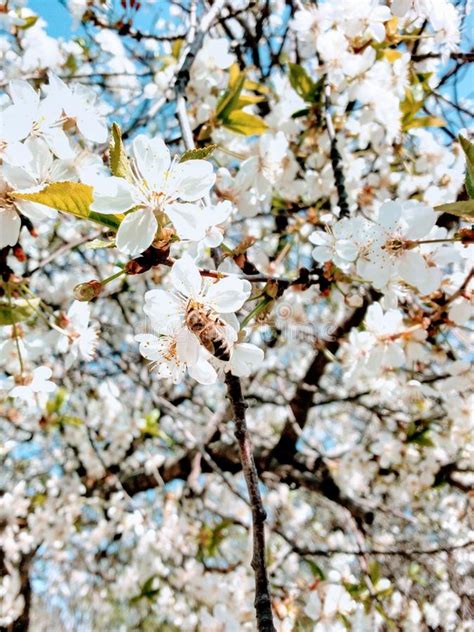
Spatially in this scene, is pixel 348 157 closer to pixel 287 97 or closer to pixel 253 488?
pixel 287 97

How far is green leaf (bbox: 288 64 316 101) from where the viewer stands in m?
1.53

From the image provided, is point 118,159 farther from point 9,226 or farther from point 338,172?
point 338,172

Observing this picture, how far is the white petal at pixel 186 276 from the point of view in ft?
2.18

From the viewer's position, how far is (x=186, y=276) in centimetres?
68

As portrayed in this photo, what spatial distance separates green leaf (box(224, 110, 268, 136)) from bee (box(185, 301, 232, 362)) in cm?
93

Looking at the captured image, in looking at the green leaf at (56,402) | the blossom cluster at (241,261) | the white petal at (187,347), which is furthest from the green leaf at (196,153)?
the green leaf at (56,402)

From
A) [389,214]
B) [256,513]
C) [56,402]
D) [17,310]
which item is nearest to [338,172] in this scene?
[389,214]

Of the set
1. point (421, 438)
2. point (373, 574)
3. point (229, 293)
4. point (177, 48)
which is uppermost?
point (177, 48)

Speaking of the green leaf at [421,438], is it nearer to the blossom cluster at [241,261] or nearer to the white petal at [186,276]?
the blossom cluster at [241,261]

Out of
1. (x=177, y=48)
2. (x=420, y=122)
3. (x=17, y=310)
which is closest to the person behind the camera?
(x=17, y=310)

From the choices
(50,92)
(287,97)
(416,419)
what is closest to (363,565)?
(416,419)

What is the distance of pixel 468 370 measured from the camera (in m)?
1.51

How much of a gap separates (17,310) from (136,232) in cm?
53

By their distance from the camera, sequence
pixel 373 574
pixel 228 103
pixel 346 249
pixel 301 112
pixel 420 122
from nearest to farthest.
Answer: pixel 346 249 → pixel 228 103 → pixel 301 112 → pixel 420 122 → pixel 373 574
